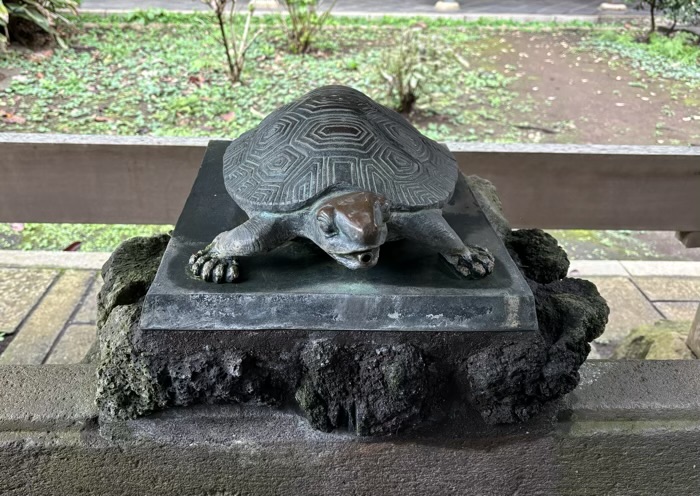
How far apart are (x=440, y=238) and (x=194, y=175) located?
45.8 inches

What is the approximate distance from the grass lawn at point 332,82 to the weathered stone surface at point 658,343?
919mm

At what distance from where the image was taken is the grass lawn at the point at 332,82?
3.39 meters

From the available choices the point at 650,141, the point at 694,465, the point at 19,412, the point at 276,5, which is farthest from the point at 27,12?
the point at 694,465

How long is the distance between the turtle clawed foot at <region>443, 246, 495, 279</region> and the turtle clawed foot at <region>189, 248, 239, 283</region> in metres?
0.42

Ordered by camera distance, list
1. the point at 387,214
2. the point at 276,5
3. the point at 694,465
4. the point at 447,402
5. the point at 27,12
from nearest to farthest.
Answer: the point at 387,214 → the point at 447,402 → the point at 694,465 → the point at 27,12 → the point at 276,5

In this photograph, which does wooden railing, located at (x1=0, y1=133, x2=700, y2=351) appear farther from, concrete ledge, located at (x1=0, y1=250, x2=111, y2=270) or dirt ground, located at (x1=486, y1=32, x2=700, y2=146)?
dirt ground, located at (x1=486, y1=32, x2=700, y2=146)

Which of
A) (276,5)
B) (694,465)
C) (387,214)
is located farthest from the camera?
(276,5)

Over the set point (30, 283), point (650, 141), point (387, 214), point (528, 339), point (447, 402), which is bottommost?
point (30, 283)

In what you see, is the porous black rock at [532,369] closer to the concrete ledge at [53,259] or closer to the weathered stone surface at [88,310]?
the weathered stone surface at [88,310]

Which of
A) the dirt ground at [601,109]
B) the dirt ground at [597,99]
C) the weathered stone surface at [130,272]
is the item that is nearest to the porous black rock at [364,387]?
the weathered stone surface at [130,272]

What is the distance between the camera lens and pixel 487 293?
1.12 meters

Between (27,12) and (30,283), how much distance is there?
2.62m

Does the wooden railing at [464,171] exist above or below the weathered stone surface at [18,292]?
above

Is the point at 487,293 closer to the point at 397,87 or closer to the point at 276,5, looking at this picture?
the point at 397,87
